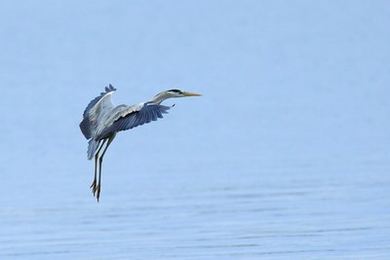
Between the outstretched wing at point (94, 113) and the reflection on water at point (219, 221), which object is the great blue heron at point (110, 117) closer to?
the outstretched wing at point (94, 113)

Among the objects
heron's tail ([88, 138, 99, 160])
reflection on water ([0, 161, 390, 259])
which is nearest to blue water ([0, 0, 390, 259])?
reflection on water ([0, 161, 390, 259])

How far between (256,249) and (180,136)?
38.0 feet

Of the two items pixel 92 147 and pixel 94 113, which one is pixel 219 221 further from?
pixel 92 147

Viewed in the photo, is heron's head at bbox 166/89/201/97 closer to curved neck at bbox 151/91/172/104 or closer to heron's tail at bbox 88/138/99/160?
curved neck at bbox 151/91/172/104

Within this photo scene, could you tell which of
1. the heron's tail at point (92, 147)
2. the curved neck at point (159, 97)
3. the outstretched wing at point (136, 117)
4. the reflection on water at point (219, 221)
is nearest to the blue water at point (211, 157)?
the reflection on water at point (219, 221)

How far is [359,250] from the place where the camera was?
18453 millimetres

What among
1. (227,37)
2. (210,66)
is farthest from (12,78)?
(227,37)

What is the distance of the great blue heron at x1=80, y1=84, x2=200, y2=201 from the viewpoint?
17.8 metres

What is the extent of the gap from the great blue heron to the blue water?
47.4 inches

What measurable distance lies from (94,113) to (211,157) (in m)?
7.92

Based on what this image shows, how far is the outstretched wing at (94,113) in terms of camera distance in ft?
62.2

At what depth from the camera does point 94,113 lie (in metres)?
19.3

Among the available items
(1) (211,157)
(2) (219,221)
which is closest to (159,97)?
(2) (219,221)

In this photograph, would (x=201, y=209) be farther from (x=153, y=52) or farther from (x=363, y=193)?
(x=153, y=52)
